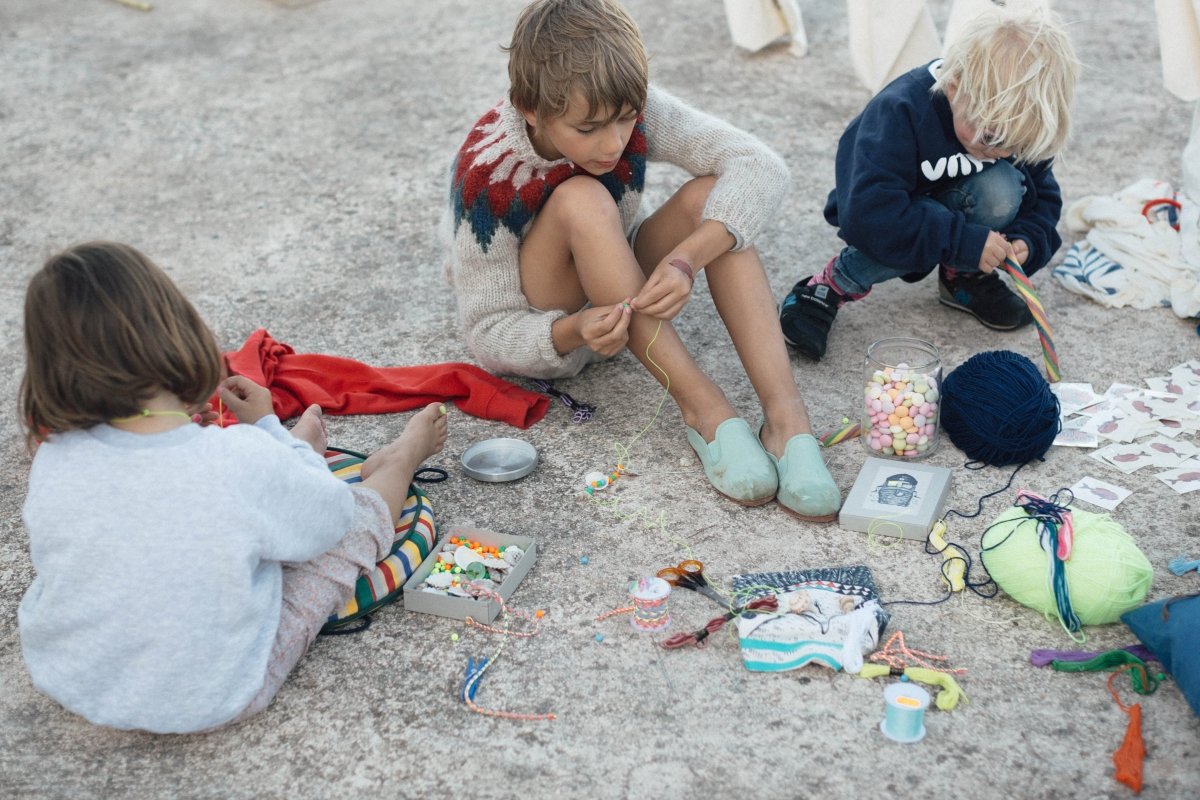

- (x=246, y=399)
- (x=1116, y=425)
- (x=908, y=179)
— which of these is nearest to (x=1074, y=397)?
(x=1116, y=425)

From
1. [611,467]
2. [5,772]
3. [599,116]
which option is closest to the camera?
[5,772]

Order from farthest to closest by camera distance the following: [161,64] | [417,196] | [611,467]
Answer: [161,64], [417,196], [611,467]

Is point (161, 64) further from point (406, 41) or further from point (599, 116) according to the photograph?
point (599, 116)

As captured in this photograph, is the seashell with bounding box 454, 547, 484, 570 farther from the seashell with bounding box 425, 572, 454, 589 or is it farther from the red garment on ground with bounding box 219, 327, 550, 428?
the red garment on ground with bounding box 219, 327, 550, 428

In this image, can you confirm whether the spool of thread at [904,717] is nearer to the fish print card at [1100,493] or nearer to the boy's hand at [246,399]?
the fish print card at [1100,493]

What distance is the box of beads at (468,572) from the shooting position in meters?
2.03

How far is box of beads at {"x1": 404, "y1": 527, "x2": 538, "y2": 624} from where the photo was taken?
2.03 metres

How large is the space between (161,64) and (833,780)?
4.00m

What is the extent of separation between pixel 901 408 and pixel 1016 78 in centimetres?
71

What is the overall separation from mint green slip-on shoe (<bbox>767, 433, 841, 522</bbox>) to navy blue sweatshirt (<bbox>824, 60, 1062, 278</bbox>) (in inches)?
24.0

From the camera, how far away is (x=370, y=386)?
269 centimetres

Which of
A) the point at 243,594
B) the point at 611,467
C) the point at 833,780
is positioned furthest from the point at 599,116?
the point at 833,780

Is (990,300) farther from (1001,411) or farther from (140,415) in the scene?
(140,415)

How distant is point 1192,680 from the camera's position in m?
1.74
